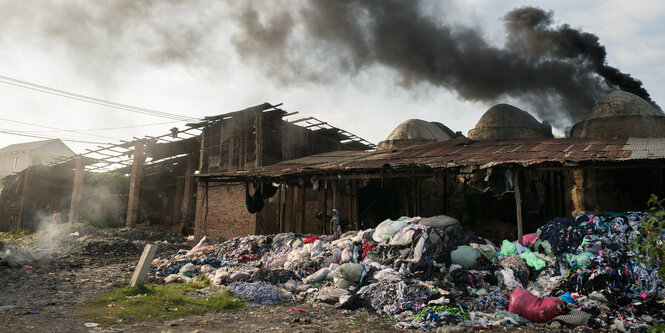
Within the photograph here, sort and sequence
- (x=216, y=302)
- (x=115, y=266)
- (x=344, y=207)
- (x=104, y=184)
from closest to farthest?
1. (x=216, y=302)
2. (x=115, y=266)
3. (x=344, y=207)
4. (x=104, y=184)

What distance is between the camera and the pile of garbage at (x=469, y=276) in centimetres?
552

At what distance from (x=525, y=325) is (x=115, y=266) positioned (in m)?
11.4

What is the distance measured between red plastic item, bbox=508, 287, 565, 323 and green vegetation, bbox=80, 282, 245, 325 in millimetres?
4544

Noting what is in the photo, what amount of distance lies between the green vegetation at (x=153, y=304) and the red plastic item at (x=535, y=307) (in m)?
4.54

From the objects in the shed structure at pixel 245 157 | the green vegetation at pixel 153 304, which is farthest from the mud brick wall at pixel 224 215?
the green vegetation at pixel 153 304

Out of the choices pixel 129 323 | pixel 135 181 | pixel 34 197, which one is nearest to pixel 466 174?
pixel 129 323

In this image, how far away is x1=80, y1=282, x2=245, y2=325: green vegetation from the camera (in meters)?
5.67

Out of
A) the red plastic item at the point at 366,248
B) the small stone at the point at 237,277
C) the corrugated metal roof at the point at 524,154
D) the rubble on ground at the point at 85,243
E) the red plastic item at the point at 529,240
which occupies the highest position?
the corrugated metal roof at the point at 524,154

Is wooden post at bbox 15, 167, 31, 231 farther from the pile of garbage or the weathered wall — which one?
the pile of garbage

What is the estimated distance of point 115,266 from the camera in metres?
11.5

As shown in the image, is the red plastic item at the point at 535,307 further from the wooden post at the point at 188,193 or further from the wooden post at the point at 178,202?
the wooden post at the point at 178,202

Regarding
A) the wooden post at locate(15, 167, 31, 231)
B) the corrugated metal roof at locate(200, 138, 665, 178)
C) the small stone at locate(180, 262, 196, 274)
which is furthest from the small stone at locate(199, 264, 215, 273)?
the wooden post at locate(15, 167, 31, 231)

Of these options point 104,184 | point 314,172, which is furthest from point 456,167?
point 104,184

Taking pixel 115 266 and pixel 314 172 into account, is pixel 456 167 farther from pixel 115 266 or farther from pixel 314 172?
pixel 115 266
